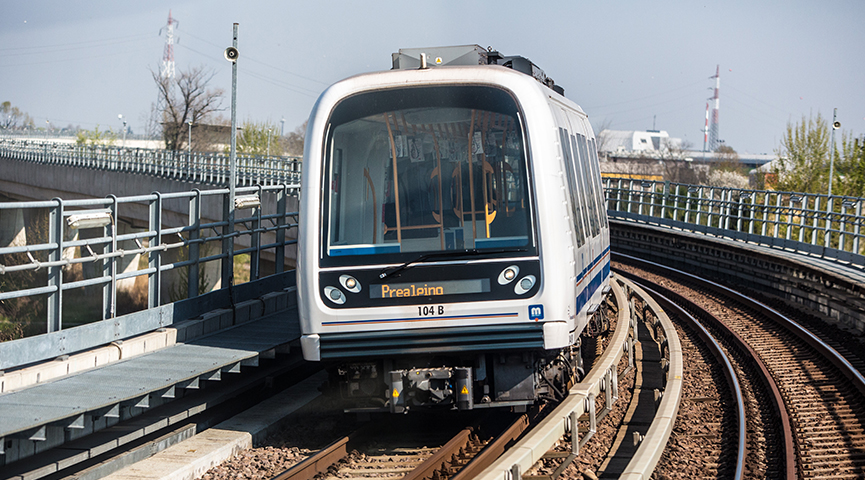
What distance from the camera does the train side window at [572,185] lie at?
7734 mm

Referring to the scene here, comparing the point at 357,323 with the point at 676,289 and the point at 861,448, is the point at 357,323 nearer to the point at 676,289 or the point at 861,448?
the point at 861,448

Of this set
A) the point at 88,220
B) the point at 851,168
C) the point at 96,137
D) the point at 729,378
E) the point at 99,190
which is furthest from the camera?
the point at 96,137

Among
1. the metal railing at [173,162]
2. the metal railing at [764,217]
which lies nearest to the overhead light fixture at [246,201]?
the metal railing at [764,217]

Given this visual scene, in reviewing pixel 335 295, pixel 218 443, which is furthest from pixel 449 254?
pixel 218 443

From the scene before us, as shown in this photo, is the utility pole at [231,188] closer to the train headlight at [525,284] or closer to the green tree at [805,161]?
the train headlight at [525,284]

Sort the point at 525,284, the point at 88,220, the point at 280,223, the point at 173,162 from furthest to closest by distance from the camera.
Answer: the point at 173,162
the point at 280,223
the point at 88,220
the point at 525,284

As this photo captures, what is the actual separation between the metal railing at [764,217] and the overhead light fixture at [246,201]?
37.1ft

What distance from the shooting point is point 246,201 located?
10125 mm

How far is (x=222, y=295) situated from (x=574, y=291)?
4.51m

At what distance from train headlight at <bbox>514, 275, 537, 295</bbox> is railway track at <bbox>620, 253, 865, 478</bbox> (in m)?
2.64

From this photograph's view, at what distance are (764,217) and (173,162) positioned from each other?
129 ft

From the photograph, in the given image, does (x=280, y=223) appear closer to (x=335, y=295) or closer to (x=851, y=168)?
(x=335, y=295)

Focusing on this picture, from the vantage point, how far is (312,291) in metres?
7.00

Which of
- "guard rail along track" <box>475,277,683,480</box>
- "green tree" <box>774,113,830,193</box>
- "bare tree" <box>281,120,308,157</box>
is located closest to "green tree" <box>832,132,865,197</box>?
"green tree" <box>774,113,830,193</box>
